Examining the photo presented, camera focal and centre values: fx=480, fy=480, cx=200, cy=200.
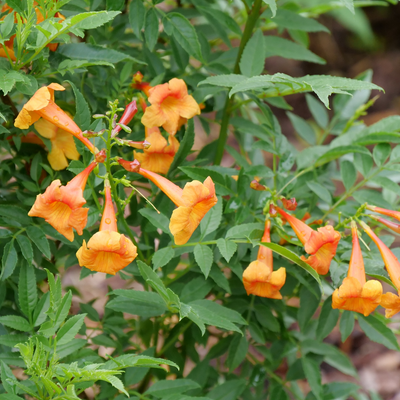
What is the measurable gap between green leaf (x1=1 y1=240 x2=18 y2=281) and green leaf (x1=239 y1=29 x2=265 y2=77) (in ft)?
2.36

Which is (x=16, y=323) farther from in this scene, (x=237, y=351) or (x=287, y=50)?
(x=287, y=50)

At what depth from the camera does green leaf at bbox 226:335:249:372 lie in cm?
136

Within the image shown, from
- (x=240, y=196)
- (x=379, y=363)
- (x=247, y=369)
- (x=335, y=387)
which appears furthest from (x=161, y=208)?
(x=379, y=363)

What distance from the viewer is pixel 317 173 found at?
5.08 ft

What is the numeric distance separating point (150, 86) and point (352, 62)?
384cm

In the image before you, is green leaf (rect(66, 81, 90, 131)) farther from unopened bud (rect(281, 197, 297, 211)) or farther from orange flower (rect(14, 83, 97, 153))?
unopened bud (rect(281, 197, 297, 211))

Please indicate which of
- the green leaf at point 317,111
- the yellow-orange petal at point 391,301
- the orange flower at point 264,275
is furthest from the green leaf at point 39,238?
the green leaf at point 317,111

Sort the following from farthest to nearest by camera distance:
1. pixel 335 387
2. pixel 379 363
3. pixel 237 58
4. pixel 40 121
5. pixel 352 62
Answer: pixel 352 62, pixel 379 363, pixel 335 387, pixel 237 58, pixel 40 121

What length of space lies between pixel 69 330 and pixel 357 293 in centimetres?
63

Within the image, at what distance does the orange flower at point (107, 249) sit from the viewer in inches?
35.9

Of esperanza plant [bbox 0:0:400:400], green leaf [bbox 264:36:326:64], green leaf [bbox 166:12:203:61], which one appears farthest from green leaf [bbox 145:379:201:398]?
green leaf [bbox 264:36:326:64]

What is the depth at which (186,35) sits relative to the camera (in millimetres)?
1265

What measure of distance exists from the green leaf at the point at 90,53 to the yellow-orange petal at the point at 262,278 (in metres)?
0.54

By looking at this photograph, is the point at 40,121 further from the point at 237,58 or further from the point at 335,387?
the point at 335,387
